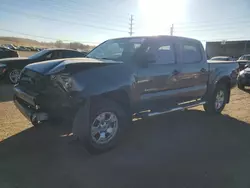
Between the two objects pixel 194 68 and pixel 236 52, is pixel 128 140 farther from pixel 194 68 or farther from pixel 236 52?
pixel 236 52

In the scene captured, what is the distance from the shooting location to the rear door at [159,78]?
169 inches

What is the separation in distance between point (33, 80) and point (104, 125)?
1370mm

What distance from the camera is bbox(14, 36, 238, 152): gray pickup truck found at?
11.1 feet

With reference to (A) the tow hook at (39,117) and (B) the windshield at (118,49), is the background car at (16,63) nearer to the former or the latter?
(B) the windshield at (118,49)

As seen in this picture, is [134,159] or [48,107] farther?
[134,159]

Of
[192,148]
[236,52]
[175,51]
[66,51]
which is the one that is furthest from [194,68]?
[236,52]

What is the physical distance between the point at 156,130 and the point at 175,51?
1.76 meters

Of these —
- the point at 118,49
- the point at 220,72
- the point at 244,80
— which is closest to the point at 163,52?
the point at 118,49

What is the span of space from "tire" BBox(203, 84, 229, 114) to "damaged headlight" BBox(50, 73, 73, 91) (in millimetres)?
4289

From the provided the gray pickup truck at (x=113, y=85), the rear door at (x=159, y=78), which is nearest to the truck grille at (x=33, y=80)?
the gray pickup truck at (x=113, y=85)

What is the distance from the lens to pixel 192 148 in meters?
4.24

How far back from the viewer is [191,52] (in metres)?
5.62

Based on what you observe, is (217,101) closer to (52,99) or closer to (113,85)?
(113,85)

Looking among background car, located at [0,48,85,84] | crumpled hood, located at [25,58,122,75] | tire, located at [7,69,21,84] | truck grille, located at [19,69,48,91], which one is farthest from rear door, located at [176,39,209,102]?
tire, located at [7,69,21,84]
